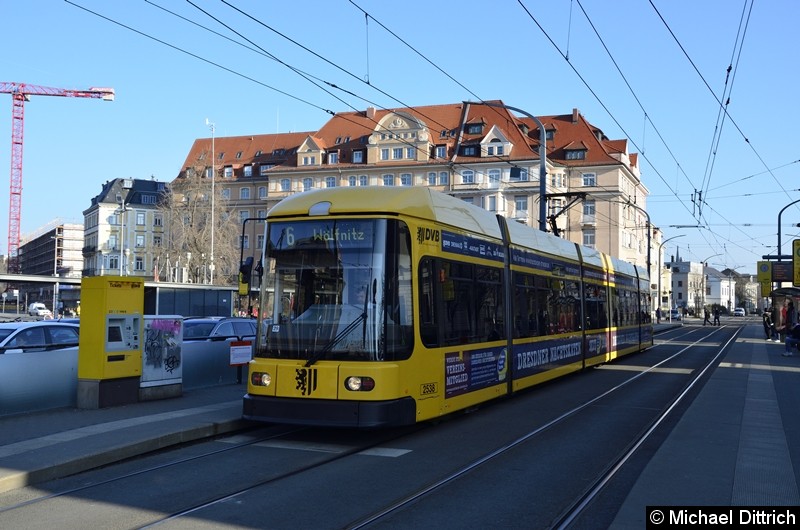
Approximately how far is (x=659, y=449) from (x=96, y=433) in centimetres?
717

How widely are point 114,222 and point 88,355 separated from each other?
304 ft

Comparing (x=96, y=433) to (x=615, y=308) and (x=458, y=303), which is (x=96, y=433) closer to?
(x=458, y=303)

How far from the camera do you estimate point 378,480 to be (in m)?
8.31

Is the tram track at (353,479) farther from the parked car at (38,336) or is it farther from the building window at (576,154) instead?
the building window at (576,154)

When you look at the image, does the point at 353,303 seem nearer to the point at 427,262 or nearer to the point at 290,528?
the point at 427,262

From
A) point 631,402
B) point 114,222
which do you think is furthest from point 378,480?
point 114,222

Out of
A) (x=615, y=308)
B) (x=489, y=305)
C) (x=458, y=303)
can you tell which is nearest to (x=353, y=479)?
(x=458, y=303)

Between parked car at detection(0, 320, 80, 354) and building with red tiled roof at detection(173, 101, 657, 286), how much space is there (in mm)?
53826

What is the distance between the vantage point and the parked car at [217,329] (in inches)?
830

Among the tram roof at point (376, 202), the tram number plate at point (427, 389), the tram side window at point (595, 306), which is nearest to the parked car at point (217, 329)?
the tram side window at point (595, 306)

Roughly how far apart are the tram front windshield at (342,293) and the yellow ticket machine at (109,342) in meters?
3.35

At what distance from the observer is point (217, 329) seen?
2134cm

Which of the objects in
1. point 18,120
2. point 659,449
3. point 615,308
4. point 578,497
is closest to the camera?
point 578,497

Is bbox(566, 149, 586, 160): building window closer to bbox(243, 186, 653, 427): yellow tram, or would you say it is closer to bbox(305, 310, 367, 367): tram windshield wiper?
bbox(243, 186, 653, 427): yellow tram
